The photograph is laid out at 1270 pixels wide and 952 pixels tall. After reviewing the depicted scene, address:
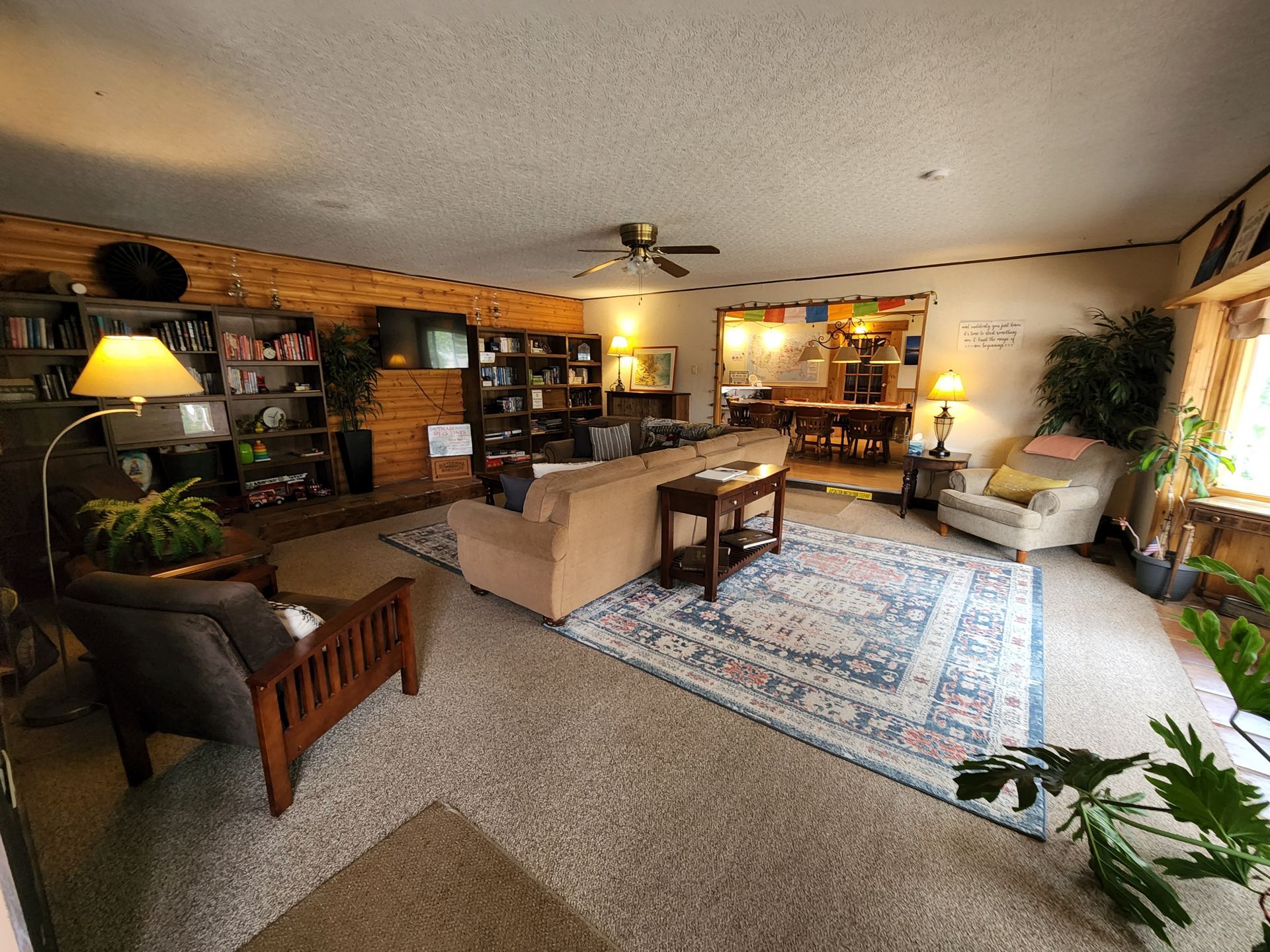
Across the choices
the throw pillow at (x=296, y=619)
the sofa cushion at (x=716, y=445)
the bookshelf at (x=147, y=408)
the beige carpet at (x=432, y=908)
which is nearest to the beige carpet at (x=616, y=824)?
the beige carpet at (x=432, y=908)

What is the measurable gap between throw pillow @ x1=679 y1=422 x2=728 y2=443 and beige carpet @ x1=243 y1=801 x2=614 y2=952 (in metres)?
4.08

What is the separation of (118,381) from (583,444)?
3.70 metres

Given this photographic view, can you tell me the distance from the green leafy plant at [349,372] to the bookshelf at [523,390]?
114cm

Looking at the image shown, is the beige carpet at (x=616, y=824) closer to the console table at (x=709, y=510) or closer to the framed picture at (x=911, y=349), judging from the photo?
the console table at (x=709, y=510)

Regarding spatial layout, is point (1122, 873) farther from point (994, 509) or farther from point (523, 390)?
point (523, 390)

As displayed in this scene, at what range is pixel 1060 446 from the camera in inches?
155

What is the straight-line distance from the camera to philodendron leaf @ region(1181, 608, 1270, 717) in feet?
3.18

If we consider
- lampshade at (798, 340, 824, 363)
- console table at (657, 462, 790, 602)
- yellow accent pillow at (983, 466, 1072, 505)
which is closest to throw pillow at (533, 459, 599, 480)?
console table at (657, 462, 790, 602)

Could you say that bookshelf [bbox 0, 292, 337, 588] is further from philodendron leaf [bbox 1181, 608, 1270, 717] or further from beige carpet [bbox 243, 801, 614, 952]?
philodendron leaf [bbox 1181, 608, 1270, 717]

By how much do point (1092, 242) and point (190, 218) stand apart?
670 cm

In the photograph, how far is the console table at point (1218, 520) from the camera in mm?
2633

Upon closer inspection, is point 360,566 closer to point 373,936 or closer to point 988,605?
point 373,936

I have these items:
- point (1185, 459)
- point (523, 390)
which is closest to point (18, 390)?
point (523, 390)

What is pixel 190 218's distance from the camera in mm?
3295
